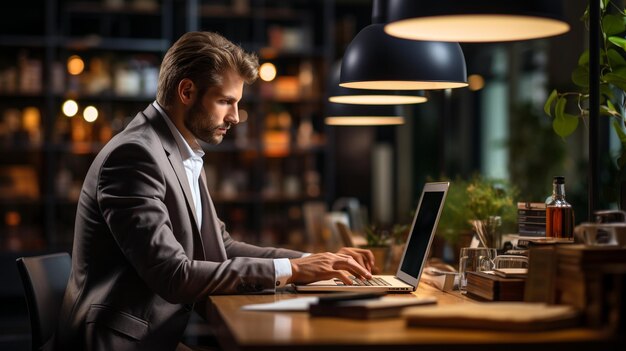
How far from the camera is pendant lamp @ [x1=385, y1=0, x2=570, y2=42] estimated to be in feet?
6.15

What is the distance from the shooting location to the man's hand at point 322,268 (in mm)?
2521

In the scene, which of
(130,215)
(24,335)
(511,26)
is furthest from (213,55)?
(24,335)

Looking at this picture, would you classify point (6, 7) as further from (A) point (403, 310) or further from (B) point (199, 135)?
A: (A) point (403, 310)

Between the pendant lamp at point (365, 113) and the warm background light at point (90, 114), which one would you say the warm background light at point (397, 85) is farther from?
the warm background light at point (90, 114)

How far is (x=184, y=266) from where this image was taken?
2385 mm

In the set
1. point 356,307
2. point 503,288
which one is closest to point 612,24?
point 503,288

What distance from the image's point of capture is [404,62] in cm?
289

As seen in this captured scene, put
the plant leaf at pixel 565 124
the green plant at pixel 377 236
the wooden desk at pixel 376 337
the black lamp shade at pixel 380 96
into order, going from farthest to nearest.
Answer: the black lamp shade at pixel 380 96
the green plant at pixel 377 236
the plant leaf at pixel 565 124
the wooden desk at pixel 376 337

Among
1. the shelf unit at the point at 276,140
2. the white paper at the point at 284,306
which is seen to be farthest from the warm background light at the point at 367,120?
the shelf unit at the point at 276,140

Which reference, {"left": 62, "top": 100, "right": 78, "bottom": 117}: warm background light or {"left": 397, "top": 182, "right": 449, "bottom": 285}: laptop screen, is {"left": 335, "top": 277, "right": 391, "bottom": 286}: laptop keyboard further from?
{"left": 62, "top": 100, "right": 78, "bottom": 117}: warm background light

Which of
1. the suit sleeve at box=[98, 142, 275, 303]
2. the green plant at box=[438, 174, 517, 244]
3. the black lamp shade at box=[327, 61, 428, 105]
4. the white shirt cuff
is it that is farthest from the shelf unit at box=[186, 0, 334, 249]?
the white shirt cuff

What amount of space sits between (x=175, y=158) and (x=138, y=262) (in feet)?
1.43

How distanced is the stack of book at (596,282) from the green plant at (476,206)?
45.7 inches

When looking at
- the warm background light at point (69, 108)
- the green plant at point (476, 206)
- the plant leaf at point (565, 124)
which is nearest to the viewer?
the plant leaf at point (565, 124)
